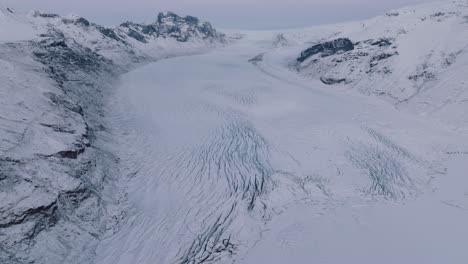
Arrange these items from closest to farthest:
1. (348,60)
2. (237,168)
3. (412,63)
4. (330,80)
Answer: (237,168), (412,63), (330,80), (348,60)

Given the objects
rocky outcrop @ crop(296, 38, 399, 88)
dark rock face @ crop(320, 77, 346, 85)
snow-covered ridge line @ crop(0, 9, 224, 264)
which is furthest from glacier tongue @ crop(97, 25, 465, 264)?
dark rock face @ crop(320, 77, 346, 85)

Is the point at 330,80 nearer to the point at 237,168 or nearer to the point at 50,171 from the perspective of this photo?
the point at 237,168

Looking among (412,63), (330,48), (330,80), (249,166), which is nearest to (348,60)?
(330,80)

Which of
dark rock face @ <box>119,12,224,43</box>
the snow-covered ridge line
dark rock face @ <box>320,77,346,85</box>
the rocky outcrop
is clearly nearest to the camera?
the snow-covered ridge line

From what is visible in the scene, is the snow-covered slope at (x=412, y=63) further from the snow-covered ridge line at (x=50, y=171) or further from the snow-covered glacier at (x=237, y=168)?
the snow-covered ridge line at (x=50, y=171)

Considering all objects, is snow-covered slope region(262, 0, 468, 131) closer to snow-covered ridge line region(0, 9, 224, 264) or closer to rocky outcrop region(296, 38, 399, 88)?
rocky outcrop region(296, 38, 399, 88)
